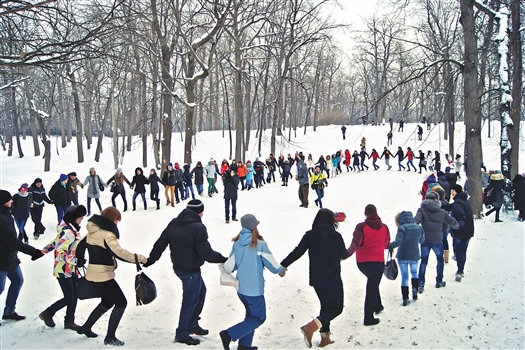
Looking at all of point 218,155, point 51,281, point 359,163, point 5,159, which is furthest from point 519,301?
point 5,159

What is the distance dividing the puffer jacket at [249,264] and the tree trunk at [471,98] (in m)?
9.69

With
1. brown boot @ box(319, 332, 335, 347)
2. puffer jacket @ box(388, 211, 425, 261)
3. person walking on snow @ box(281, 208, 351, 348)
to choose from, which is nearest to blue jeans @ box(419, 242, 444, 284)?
puffer jacket @ box(388, 211, 425, 261)

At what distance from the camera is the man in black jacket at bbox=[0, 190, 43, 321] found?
206 inches

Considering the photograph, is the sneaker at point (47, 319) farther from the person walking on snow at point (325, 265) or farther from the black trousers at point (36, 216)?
the black trousers at point (36, 216)

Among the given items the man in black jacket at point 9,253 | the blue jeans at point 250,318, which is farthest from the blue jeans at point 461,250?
the man in black jacket at point 9,253

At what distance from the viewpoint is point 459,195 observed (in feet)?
25.8

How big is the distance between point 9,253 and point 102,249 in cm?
156

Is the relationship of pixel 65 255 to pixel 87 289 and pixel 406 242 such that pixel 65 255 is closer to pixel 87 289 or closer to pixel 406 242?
pixel 87 289

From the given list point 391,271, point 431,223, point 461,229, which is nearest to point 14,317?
point 391,271

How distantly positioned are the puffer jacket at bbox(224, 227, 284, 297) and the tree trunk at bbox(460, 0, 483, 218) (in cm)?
969

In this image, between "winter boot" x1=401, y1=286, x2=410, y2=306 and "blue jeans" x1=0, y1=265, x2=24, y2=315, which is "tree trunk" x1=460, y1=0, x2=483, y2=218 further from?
"blue jeans" x1=0, y1=265, x2=24, y2=315

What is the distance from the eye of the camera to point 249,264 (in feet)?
15.3

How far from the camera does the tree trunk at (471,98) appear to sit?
38.3 ft

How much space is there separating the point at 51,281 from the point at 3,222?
276cm
